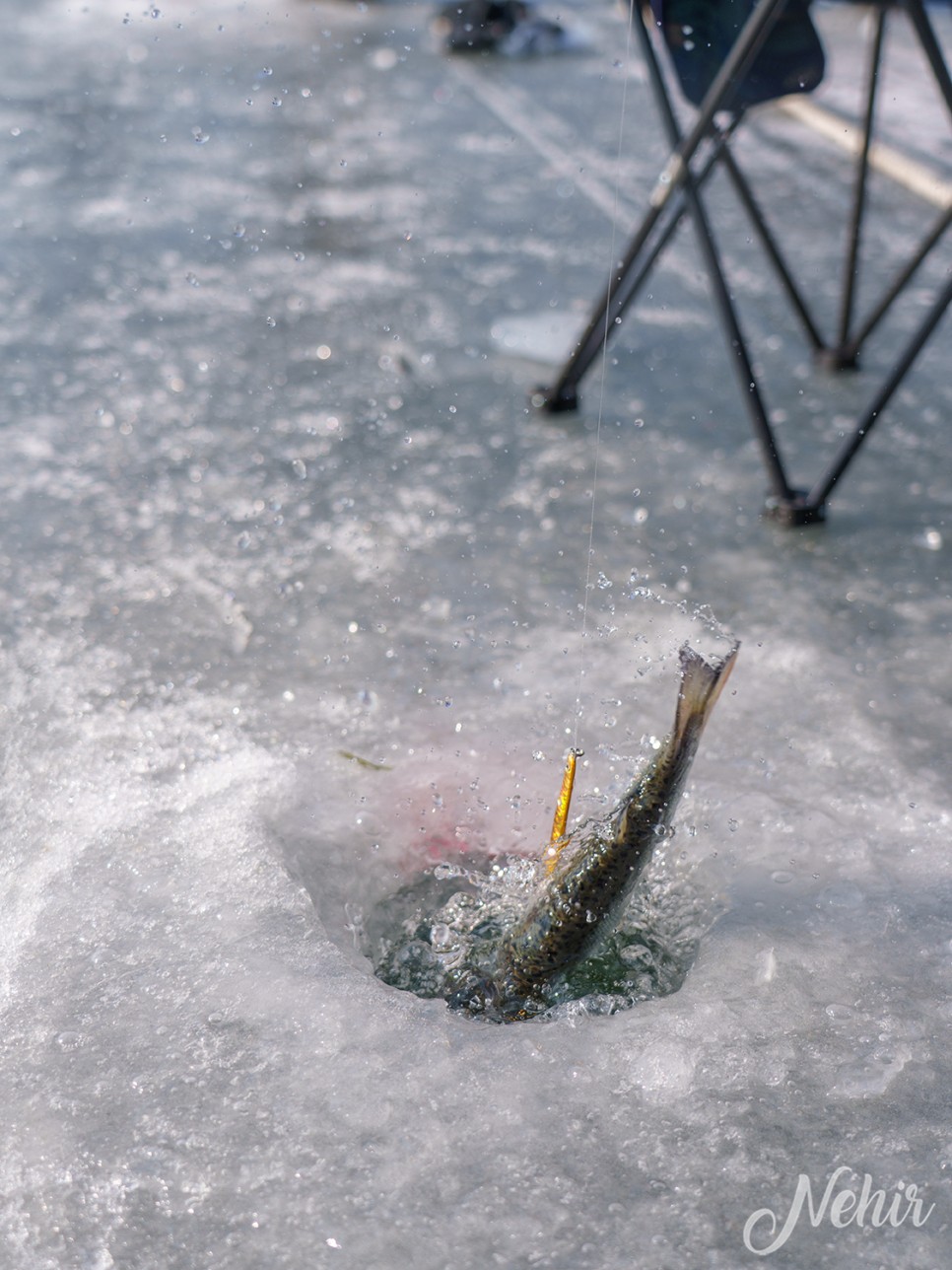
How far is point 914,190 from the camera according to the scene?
229 inches

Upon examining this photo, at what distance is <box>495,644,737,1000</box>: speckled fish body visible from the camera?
1903mm

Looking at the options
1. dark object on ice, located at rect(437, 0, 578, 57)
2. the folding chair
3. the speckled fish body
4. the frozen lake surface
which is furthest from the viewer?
dark object on ice, located at rect(437, 0, 578, 57)

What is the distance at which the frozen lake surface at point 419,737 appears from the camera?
1.70 meters

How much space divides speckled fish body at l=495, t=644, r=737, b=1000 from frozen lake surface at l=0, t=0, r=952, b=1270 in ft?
0.32

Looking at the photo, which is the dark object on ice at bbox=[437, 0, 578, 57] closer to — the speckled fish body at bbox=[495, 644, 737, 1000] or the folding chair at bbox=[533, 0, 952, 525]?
the folding chair at bbox=[533, 0, 952, 525]

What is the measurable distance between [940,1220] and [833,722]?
3.90ft

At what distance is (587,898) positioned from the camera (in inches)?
75.4

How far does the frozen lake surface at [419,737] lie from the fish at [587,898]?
3.1 inches

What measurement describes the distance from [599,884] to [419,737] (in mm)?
788

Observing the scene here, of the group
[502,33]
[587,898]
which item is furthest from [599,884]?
[502,33]

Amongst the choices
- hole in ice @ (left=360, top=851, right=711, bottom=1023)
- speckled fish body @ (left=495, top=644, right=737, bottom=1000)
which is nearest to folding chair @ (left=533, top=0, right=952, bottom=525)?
hole in ice @ (left=360, top=851, right=711, bottom=1023)

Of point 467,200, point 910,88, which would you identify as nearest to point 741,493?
point 467,200

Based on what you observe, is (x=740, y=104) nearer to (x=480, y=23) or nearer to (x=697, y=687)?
(x=697, y=687)

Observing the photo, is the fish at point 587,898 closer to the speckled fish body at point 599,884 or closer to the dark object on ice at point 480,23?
the speckled fish body at point 599,884
